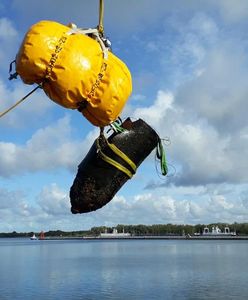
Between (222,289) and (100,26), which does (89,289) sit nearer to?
(222,289)

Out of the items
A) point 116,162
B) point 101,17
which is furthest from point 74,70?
point 116,162

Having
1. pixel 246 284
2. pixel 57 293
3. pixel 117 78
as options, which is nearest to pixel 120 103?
pixel 117 78

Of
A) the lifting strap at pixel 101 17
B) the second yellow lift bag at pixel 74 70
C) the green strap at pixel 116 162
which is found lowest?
the green strap at pixel 116 162

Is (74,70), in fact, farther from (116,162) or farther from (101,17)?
(116,162)

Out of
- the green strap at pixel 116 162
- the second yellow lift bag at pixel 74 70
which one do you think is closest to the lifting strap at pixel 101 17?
the second yellow lift bag at pixel 74 70

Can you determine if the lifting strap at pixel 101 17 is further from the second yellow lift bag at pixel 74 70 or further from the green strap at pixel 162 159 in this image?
the green strap at pixel 162 159

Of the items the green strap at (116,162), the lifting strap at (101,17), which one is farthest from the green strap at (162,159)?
the lifting strap at (101,17)

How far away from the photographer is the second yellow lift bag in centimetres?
298

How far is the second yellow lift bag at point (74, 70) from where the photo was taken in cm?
298

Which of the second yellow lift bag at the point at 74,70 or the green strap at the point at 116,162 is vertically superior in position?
the second yellow lift bag at the point at 74,70

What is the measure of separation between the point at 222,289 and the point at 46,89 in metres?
41.6

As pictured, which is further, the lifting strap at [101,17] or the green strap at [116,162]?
the green strap at [116,162]

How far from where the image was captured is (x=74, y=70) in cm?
298

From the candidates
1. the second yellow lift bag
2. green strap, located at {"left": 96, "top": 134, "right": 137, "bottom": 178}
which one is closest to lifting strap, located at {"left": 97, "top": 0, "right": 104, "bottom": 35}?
the second yellow lift bag
